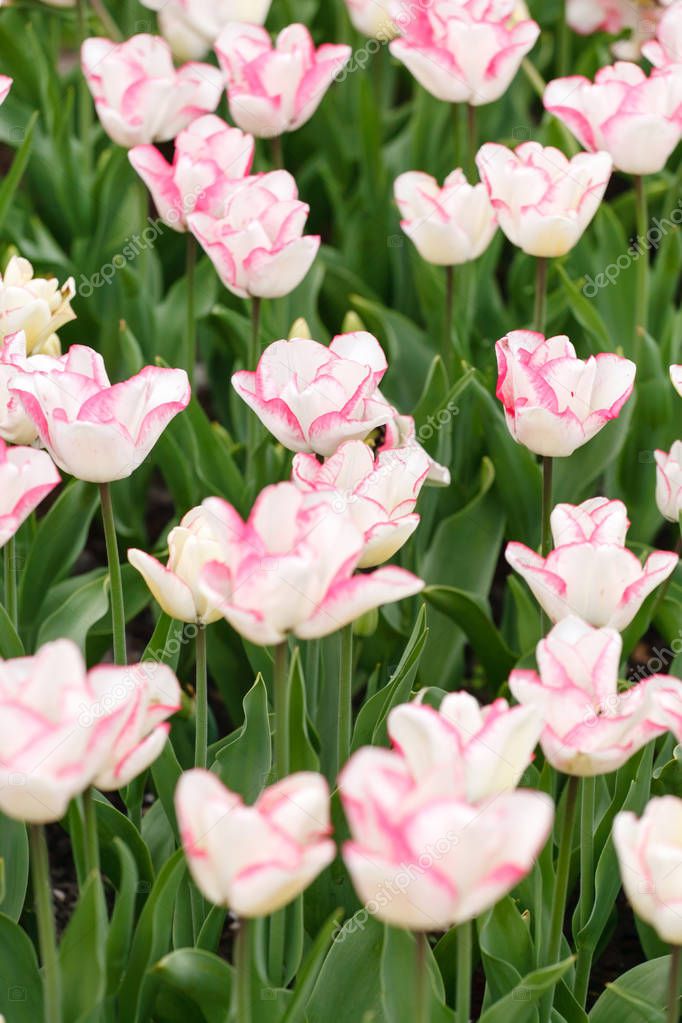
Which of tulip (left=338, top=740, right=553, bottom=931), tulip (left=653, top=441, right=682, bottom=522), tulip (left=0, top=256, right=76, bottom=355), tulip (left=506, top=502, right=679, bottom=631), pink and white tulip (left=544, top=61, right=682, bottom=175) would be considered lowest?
tulip (left=653, top=441, right=682, bottom=522)

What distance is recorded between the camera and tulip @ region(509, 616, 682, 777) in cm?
99

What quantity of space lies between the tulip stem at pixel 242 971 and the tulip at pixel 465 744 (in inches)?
5.8

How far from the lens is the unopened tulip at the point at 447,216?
1769 mm

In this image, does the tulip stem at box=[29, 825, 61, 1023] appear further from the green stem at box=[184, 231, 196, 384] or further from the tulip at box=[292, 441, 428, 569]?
the green stem at box=[184, 231, 196, 384]

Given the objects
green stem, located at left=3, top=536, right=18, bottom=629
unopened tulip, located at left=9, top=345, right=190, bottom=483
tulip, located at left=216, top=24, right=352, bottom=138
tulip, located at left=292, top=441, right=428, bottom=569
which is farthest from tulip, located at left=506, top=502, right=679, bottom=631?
tulip, located at left=216, top=24, right=352, bottom=138

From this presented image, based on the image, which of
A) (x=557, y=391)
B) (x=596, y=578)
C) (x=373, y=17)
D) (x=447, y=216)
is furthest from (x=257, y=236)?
(x=373, y=17)

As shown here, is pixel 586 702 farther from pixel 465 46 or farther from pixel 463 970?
pixel 465 46

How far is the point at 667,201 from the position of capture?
2463mm

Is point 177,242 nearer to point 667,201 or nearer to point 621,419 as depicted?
point 667,201

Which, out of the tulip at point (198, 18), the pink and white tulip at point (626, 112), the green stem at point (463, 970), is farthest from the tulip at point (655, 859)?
the tulip at point (198, 18)

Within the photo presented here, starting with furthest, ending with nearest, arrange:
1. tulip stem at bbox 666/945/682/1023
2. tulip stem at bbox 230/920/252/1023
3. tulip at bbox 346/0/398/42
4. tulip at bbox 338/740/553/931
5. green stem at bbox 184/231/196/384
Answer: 1. tulip at bbox 346/0/398/42
2. green stem at bbox 184/231/196/384
3. tulip stem at bbox 666/945/682/1023
4. tulip stem at bbox 230/920/252/1023
5. tulip at bbox 338/740/553/931

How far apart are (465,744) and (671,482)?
0.54 metres

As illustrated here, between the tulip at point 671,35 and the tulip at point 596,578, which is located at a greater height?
the tulip at point 671,35

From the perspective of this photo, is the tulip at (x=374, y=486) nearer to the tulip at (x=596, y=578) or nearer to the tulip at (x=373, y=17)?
the tulip at (x=596, y=578)
